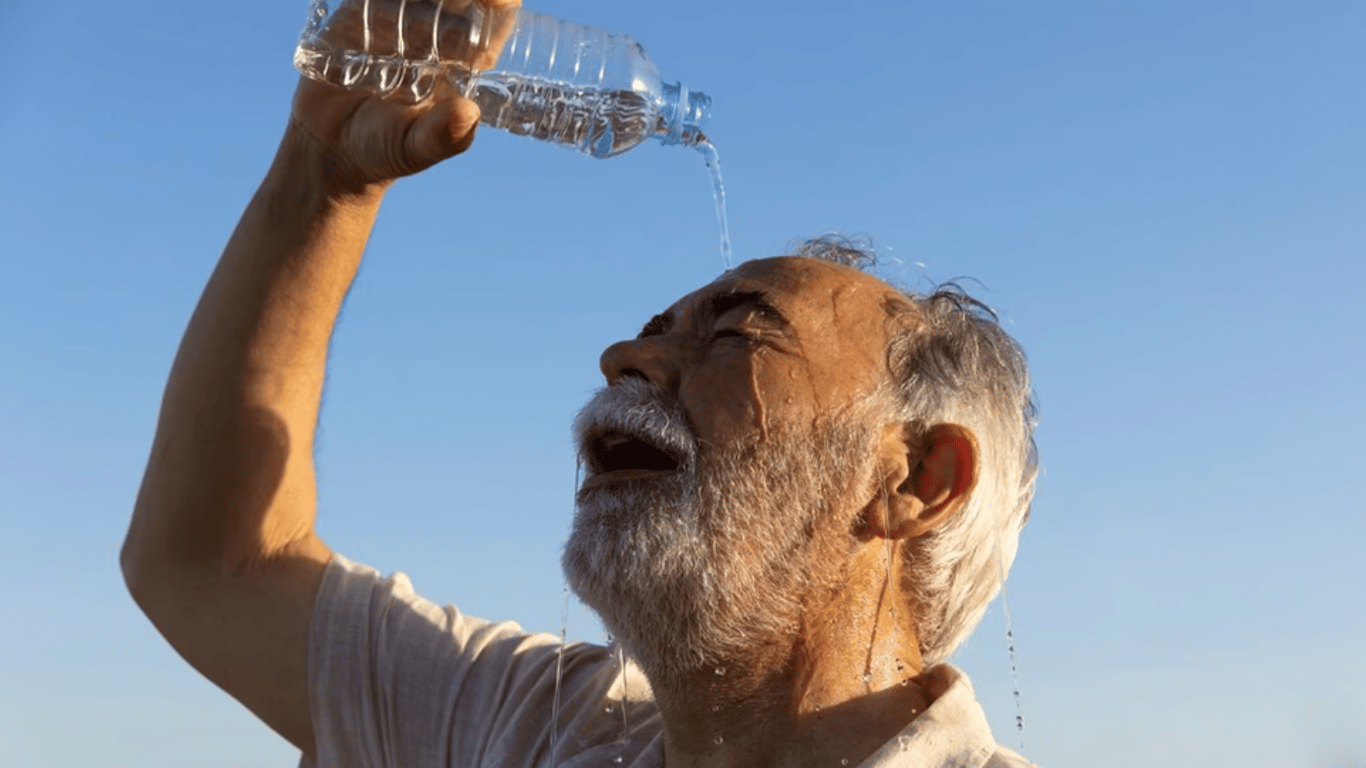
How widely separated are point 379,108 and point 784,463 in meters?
1.29

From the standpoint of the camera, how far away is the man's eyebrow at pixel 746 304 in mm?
3570

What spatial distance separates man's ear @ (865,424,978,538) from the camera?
3.52 metres

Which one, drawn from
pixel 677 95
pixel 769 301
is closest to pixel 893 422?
pixel 769 301

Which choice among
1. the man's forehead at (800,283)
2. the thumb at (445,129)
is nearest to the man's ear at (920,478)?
the man's forehead at (800,283)

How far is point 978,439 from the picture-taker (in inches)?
143

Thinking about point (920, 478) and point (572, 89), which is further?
point (572, 89)

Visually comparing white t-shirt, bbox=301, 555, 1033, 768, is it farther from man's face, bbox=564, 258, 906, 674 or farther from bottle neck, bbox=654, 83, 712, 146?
bottle neck, bbox=654, 83, 712, 146

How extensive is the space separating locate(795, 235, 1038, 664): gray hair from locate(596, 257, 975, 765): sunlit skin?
0.05 m

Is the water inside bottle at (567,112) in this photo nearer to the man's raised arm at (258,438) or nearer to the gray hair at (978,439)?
the man's raised arm at (258,438)

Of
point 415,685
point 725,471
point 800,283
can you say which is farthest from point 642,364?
point 415,685

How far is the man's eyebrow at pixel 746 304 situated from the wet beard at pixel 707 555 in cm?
32

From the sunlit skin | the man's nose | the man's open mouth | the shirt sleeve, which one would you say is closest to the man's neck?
the sunlit skin

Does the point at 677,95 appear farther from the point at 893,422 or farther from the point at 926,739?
the point at 926,739

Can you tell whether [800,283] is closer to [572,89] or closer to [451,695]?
[572,89]
